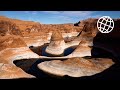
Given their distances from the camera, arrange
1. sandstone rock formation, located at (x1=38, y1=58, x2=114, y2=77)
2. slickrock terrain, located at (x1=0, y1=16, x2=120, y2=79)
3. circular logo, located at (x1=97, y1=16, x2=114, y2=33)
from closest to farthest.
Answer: circular logo, located at (x1=97, y1=16, x2=114, y2=33)
slickrock terrain, located at (x1=0, y1=16, x2=120, y2=79)
sandstone rock formation, located at (x1=38, y1=58, x2=114, y2=77)

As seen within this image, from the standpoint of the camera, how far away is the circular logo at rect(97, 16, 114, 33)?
734cm

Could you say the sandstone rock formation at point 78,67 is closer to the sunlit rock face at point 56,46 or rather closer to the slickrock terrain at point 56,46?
the slickrock terrain at point 56,46

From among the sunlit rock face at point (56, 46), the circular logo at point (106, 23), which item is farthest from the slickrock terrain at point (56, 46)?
the circular logo at point (106, 23)

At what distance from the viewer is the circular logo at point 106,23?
734 cm

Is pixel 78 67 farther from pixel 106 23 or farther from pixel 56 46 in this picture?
pixel 56 46

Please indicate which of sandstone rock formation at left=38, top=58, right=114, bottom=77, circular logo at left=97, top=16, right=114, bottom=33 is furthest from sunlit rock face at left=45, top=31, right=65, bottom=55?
circular logo at left=97, top=16, right=114, bottom=33

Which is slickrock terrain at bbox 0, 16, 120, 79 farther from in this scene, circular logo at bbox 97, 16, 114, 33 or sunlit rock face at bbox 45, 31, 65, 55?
circular logo at bbox 97, 16, 114, 33

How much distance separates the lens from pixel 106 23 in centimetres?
745

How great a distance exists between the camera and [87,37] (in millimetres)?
19141

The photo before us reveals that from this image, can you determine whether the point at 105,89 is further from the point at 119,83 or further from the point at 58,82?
Answer: the point at 58,82

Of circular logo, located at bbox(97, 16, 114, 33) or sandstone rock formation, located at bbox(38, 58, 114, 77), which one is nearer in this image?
circular logo, located at bbox(97, 16, 114, 33)

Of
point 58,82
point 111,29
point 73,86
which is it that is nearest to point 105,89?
point 73,86

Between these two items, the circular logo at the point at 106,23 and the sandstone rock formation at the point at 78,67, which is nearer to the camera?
the circular logo at the point at 106,23
